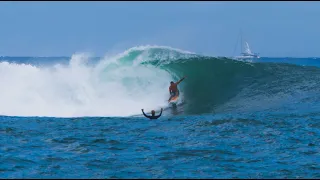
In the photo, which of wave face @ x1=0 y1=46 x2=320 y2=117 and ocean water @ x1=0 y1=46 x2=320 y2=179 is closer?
ocean water @ x1=0 y1=46 x2=320 y2=179

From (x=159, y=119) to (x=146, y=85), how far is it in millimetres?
7118

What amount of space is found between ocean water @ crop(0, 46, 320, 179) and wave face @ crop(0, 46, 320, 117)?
6cm

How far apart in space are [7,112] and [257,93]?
40.8 ft

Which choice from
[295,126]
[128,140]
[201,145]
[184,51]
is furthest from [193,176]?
[184,51]

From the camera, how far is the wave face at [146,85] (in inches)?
795

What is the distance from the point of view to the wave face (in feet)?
66.3

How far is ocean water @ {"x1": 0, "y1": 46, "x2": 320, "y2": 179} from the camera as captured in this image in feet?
30.7

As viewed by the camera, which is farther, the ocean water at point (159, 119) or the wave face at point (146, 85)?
the wave face at point (146, 85)

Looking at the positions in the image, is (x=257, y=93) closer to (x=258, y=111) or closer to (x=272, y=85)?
(x=272, y=85)

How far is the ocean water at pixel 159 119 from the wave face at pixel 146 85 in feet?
0.18

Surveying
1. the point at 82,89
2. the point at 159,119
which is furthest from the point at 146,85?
the point at 159,119

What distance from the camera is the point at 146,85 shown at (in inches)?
923

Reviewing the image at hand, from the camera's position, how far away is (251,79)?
953 inches

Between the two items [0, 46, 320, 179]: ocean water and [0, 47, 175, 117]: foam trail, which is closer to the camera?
Result: [0, 46, 320, 179]: ocean water
